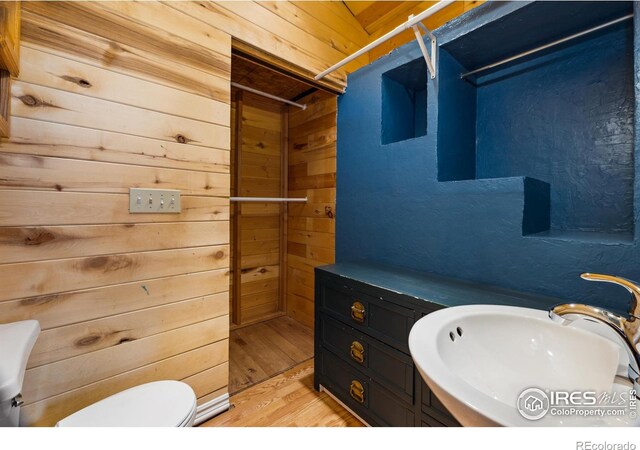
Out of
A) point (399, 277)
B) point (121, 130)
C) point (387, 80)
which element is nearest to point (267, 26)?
point (387, 80)

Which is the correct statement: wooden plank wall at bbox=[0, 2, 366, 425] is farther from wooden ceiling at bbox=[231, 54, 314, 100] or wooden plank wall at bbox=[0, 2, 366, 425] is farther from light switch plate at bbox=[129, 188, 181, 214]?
wooden ceiling at bbox=[231, 54, 314, 100]

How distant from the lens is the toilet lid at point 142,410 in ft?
3.04

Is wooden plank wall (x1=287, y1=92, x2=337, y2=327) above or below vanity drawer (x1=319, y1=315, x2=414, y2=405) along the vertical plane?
above

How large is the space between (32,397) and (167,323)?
48cm

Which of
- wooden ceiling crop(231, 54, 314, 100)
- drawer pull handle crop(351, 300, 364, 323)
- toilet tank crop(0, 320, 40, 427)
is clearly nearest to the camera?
toilet tank crop(0, 320, 40, 427)

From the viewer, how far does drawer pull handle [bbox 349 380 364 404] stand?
1.39 metres

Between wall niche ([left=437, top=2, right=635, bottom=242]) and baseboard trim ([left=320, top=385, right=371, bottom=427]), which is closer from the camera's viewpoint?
wall niche ([left=437, top=2, right=635, bottom=242])

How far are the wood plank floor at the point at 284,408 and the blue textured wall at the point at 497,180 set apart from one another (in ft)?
2.94

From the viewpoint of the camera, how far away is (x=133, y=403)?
1.01 meters

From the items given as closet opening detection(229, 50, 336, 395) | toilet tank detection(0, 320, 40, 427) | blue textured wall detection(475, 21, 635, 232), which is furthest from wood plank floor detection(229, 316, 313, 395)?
blue textured wall detection(475, 21, 635, 232)

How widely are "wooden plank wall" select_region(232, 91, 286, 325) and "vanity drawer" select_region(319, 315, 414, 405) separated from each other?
1223mm

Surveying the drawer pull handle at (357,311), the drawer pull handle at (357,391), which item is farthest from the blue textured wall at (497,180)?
the drawer pull handle at (357,391)

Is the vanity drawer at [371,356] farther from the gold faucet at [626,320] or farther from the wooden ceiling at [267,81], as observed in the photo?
the wooden ceiling at [267,81]
